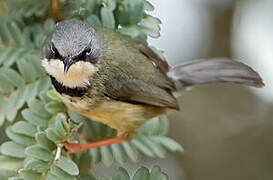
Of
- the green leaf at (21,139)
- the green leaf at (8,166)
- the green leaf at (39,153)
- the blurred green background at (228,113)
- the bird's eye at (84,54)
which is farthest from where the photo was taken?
the blurred green background at (228,113)

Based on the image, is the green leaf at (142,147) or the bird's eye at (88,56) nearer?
the bird's eye at (88,56)

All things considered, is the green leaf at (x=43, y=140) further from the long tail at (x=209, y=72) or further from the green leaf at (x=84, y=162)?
the long tail at (x=209, y=72)

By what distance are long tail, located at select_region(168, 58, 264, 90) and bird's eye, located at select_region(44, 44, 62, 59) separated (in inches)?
37.2

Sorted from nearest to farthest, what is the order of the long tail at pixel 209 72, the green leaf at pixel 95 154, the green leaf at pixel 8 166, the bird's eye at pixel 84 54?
the green leaf at pixel 8 166 < the bird's eye at pixel 84 54 < the green leaf at pixel 95 154 < the long tail at pixel 209 72

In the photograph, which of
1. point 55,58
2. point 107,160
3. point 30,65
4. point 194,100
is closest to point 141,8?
point 55,58

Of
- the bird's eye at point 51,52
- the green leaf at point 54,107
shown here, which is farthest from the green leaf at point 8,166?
the bird's eye at point 51,52

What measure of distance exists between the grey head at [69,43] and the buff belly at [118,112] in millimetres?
233

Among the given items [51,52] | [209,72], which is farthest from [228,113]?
[51,52]

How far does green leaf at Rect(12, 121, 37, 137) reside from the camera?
2213 mm

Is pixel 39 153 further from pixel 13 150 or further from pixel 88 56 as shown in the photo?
pixel 88 56

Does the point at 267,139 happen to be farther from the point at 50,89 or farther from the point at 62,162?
the point at 62,162

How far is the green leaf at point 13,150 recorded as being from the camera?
2.15m

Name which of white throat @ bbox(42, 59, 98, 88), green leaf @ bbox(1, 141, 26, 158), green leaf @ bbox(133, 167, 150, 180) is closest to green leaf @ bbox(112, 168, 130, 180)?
green leaf @ bbox(133, 167, 150, 180)

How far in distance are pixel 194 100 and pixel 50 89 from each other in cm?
266
